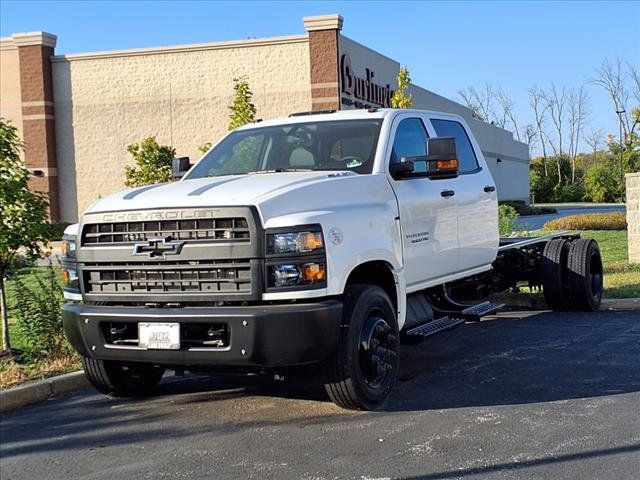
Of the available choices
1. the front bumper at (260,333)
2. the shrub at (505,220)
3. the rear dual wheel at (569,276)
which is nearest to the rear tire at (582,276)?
the rear dual wheel at (569,276)

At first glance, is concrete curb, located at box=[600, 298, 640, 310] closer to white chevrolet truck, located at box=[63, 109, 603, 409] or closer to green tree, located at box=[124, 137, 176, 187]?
white chevrolet truck, located at box=[63, 109, 603, 409]


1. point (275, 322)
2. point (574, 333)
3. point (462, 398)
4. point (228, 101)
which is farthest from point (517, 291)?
point (228, 101)

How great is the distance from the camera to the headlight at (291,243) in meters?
4.91

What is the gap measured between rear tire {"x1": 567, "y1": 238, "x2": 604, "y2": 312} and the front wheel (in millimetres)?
4749

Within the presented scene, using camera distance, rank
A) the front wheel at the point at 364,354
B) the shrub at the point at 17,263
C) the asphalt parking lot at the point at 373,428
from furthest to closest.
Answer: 1. the shrub at the point at 17,263
2. the front wheel at the point at 364,354
3. the asphalt parking lot at the point at 373,428

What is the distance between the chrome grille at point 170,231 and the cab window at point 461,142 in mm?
3077

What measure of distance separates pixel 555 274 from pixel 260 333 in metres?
5.94

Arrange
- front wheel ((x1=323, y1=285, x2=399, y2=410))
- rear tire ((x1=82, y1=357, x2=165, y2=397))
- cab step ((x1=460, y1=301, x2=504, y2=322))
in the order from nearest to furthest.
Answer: front wheel ((x1=323, y1=285, x2=399, y2=410))
rear tire ((x1=82, y1=357, x2=165, y2=397))
cab step ((x1=460, y1=301, x2=504, y2=322))

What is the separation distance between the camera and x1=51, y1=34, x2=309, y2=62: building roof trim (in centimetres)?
2803

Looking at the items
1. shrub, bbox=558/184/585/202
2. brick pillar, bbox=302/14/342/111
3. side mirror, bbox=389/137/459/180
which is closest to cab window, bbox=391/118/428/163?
side mirror, bbox=389/137/459/180

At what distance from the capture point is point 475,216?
7.44 metres

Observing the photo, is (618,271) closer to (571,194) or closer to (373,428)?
(373,428)

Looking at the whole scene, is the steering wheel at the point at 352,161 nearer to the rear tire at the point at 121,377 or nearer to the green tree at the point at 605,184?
the rear tire at the point at 121,377

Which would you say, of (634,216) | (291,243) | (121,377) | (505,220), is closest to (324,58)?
(505,220)
